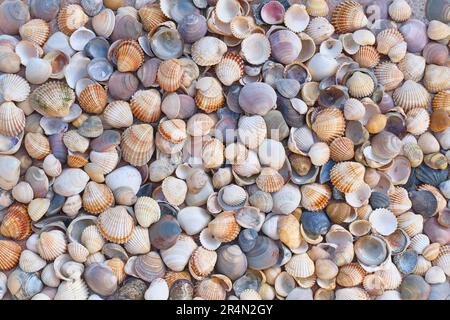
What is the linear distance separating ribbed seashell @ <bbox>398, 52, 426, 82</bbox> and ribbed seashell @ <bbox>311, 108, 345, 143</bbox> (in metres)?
0.24

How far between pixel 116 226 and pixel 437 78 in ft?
2.95

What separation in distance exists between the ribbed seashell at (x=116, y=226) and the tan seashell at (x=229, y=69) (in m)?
0.42

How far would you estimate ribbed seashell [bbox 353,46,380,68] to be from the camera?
1484 millimetres

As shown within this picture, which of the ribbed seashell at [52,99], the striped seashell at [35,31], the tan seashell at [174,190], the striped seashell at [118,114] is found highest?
the striped seashell at [35,31]

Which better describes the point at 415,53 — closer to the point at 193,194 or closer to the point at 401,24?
the point at 401,24

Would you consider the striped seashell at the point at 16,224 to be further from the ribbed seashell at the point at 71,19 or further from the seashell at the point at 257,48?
the seashell at the point at 257,48

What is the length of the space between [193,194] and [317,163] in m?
0.31

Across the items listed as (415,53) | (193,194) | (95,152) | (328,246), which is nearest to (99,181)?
(95,152)

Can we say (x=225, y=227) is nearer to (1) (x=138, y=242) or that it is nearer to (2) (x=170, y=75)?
(1) (x=138, y=242)

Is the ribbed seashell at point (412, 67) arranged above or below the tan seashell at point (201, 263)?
above

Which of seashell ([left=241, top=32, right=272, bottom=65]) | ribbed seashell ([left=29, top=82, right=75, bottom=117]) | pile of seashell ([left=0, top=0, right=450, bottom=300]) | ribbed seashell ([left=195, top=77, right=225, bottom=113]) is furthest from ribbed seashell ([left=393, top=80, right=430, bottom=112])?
ribbed seashell ([left=29, top=82, right=75, bottom=117])

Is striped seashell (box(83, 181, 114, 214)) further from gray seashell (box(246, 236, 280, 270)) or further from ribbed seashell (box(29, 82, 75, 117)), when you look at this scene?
gray seashell (box(246, 236, 280, 270))

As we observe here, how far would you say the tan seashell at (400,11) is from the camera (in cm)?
153

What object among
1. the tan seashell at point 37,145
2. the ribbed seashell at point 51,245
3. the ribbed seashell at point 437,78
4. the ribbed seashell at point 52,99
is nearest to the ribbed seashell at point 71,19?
the ribbed seashell at point 52,99
